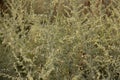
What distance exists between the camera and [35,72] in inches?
90.0

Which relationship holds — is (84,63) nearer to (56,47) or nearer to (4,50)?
(56,47)

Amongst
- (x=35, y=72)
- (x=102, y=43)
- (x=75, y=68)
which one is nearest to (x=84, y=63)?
(x=75, y=68)

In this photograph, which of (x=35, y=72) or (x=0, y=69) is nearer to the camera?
(x=35, y=72)

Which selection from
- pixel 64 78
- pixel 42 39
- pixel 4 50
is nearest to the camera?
pixel 64 78

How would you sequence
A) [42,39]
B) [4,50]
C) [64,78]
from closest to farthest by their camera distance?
1. [64,78]
2. [42,39]
3. [4,50]

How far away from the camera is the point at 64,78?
2285 millimetres

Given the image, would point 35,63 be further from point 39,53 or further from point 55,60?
point 55,60

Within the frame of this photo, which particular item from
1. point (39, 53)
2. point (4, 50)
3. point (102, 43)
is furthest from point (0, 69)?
point (102, 43)

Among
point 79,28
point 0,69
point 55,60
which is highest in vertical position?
point 79,28

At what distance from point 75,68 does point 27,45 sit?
1.59 feet

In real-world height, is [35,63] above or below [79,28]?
below

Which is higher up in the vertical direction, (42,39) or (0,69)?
(42,39)

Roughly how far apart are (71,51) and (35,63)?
1.05 feet

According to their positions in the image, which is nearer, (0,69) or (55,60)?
(55,60)
